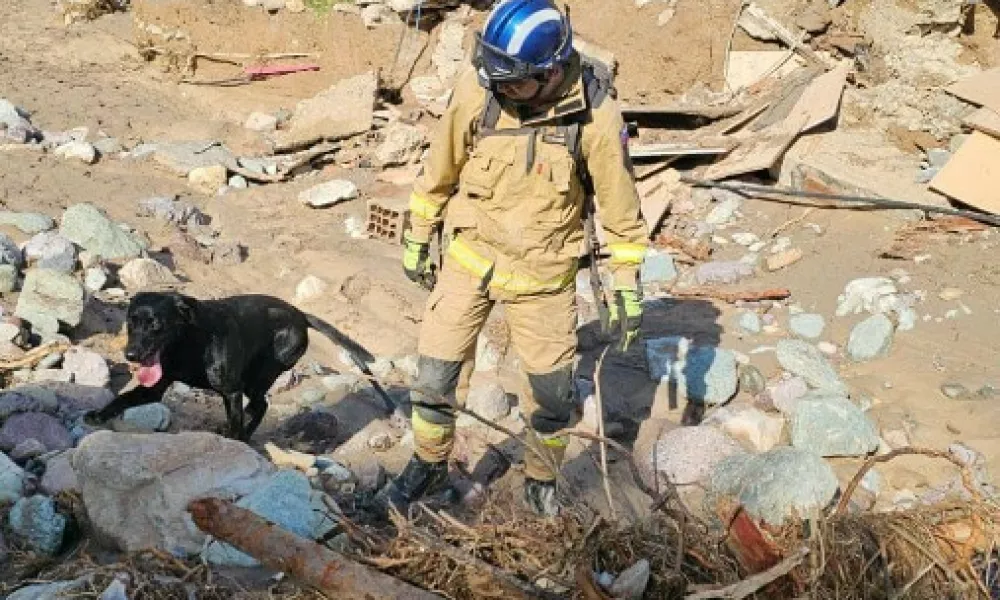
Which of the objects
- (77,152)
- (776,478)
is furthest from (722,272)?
(77,152)

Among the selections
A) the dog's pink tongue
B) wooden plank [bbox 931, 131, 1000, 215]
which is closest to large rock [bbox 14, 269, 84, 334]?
the dog's pink tongue

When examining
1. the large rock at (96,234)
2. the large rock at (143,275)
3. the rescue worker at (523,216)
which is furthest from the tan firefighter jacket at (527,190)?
the large rock at (96,234)

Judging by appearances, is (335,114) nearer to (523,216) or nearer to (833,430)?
(833,430)

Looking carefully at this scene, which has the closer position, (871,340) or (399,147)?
(871,340)

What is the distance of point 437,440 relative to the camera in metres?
4.06

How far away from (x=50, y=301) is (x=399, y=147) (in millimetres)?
4184

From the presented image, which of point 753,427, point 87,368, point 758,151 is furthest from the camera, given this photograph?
point 758,151

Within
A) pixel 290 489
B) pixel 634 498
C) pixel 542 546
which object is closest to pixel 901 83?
pixel 634 498

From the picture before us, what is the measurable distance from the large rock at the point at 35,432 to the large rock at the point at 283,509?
4.46ft

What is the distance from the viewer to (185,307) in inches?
171

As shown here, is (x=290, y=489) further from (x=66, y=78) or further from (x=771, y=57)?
(x=66, y=78)

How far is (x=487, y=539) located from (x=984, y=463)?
11.8ft

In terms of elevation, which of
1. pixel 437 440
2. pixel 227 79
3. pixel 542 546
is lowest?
pixel 227 79

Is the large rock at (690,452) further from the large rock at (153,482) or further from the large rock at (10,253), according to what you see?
the large rock at (10,253)
